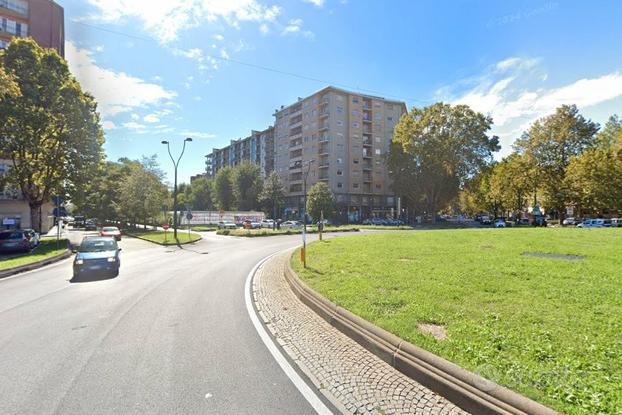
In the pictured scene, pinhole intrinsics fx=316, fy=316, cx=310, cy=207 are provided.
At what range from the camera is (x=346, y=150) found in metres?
66.6

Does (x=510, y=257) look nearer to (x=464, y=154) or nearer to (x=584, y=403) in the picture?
(x=584, y=403)

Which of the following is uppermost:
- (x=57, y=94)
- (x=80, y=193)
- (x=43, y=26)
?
(x=43, y=26)

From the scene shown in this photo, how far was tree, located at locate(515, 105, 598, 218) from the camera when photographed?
147 ft

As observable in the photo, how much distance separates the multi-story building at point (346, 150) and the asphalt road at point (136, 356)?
56.6 meters

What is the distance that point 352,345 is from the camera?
4730 mm

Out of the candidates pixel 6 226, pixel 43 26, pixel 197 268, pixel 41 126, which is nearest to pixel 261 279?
pixel 197 268

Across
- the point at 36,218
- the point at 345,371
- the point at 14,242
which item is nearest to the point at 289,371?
the point at 345,371

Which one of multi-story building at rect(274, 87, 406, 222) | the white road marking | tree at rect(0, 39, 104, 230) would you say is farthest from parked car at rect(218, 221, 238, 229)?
the white road marking

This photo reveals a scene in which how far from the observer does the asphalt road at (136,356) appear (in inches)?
131

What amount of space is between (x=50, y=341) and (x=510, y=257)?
478 inches

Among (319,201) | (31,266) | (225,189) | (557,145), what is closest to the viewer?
(31,266)

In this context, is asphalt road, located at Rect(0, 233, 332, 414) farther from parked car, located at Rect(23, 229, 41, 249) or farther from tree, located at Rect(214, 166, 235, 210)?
tree, located at Rect(214, 166, 235, 210)

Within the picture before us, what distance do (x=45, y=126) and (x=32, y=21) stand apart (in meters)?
27.4

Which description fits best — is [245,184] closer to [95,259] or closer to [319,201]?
[319,201]
